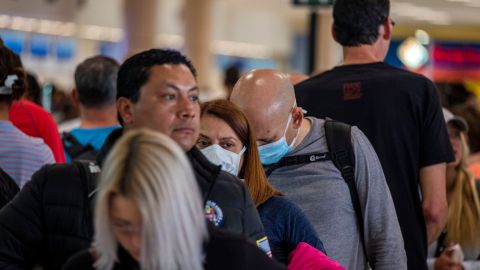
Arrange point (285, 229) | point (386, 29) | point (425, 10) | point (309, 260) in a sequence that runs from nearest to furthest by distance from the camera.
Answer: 1. point (309, 260)
2. point (285, 229)
3. point (386, 29)
4. point (425, 10)

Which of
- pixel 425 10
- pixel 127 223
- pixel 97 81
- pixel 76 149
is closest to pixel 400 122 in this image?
pixel 97 81

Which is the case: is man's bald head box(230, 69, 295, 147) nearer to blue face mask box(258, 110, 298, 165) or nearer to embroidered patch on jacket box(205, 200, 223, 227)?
blue face mask box(258, 110, 298, 165)

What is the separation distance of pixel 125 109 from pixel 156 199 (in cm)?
85

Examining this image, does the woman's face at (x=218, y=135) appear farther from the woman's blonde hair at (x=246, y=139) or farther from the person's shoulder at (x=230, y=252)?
the person's shoulder at (x=230, y=252)

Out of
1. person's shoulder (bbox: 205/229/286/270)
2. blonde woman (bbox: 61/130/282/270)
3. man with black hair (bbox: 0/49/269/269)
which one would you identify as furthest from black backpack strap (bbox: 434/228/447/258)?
blonde woman (bbox: 61/130/282/270)

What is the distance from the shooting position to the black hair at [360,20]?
4629 millimetres

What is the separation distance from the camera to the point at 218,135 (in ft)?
11.8

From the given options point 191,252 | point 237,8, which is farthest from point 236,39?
point 191,252

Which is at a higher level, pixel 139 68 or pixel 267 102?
pixel 139 68

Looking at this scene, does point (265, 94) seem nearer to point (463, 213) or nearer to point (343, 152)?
point (343, 152)

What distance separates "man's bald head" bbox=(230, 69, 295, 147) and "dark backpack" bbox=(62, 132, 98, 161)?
1.89 metres

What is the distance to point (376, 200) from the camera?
389 centimetres

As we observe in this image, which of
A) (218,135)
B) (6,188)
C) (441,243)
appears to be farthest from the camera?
(441,243)

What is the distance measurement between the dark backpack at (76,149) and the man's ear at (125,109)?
2641 mm
